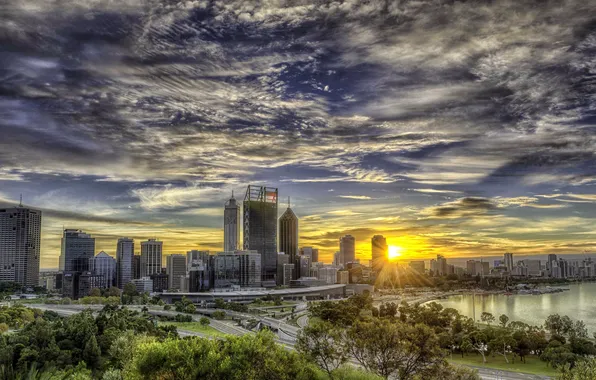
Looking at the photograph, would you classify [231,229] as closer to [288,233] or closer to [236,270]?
[288,233]

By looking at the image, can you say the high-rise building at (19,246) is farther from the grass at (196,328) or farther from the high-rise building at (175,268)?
the grass at (196,328)

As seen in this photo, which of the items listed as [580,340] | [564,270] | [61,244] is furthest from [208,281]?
[564,270]

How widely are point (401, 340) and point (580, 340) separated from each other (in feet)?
57.1

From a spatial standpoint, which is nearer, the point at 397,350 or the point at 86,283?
the point at 397,350

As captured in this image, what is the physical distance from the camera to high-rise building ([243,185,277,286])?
121750 millimetres

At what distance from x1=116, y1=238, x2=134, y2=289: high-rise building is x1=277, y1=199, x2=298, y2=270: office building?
169 ft

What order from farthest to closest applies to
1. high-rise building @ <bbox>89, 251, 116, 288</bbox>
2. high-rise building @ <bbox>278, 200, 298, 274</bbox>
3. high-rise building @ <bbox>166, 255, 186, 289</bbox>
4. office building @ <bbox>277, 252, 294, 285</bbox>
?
1. high-rise building @ <bbox>278, 200, 298, 274</bbox>
2. high-rise building @ <bbox>166, 255, 186, 289</bbox>
3. office building @ <bbox>277, 252, 294, 285</bbox>
4. high-rise building @ <bbox>89, 251, 116, 288</bbox>

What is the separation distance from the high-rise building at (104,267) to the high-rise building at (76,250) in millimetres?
1993

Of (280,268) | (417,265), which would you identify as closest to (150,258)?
(280,268)

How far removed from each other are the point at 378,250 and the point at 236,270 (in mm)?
88763

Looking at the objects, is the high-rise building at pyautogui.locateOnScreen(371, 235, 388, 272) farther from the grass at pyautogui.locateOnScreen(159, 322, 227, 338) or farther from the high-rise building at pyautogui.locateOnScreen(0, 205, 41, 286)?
the grass at pyautogui.locateOnScreen(159, 322, 227, 338)

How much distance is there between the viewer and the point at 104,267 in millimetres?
100812

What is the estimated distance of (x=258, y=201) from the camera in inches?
4892

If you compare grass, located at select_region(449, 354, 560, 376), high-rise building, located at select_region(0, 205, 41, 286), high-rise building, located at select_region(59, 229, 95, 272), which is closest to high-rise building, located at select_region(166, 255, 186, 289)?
high-rise building, located at select_region(59, 229, 95, 272)
